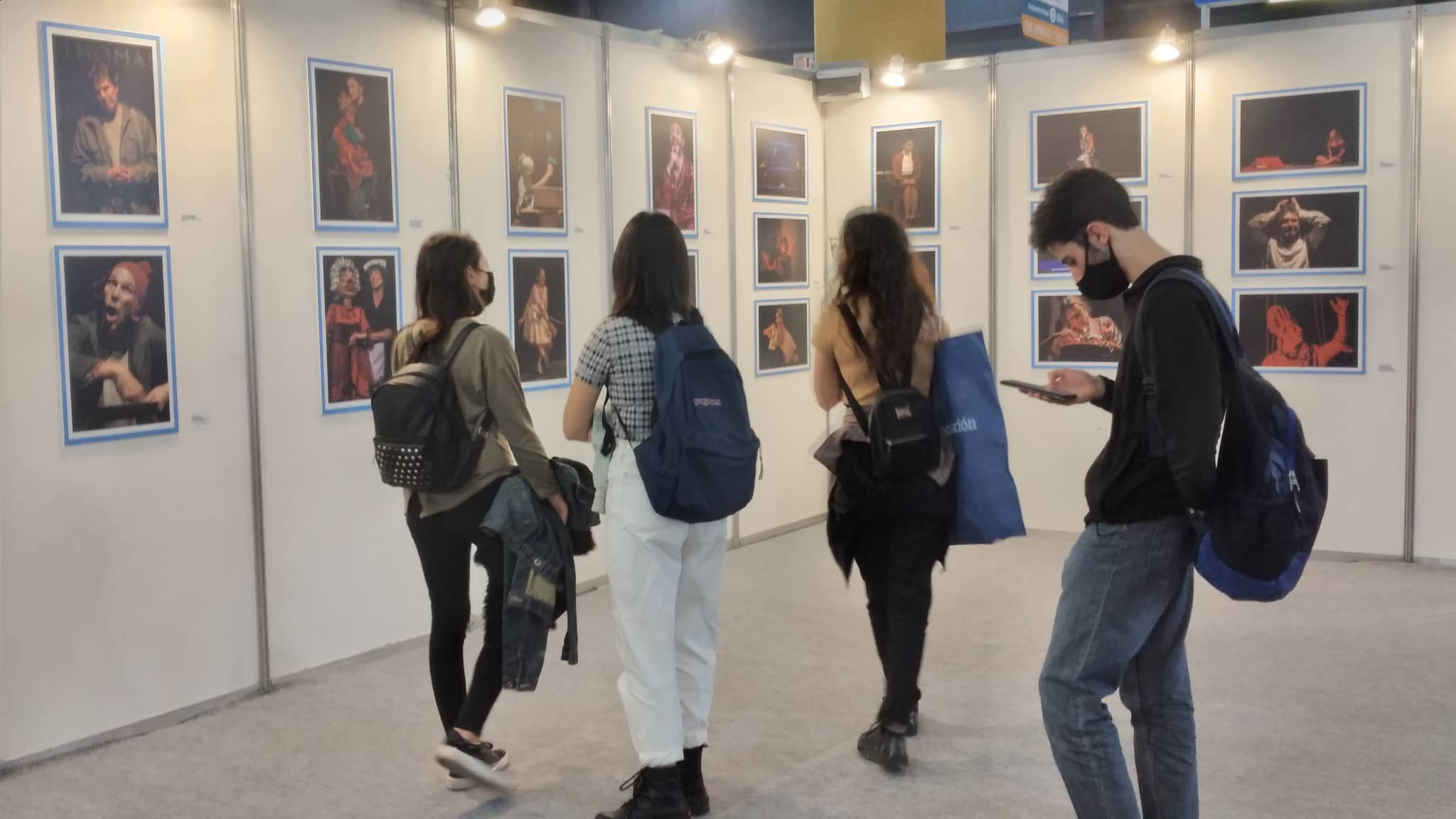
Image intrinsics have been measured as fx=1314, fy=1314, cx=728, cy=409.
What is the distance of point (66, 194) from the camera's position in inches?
Answer: 179

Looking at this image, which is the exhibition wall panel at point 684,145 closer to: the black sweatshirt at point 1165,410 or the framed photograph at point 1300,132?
the framed photograph at point 1300,132

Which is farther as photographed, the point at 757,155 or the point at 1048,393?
the point at 757,155

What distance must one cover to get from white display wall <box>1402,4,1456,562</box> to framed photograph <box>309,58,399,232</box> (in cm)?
548

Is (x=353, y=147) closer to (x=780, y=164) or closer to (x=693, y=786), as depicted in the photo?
(x=693, y=786)

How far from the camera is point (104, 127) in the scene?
4.66 m

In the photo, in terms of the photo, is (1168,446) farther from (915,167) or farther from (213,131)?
(915,167)

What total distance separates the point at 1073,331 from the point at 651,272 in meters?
4.98

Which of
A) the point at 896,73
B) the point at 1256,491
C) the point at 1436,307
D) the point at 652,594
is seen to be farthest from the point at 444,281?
the point at 1436,307

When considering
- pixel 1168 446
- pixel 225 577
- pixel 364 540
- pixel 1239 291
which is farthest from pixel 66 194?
pixel 1239 291

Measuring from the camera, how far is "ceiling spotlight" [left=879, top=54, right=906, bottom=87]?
8281 mm

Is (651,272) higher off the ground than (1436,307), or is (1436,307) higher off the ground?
(651,272)

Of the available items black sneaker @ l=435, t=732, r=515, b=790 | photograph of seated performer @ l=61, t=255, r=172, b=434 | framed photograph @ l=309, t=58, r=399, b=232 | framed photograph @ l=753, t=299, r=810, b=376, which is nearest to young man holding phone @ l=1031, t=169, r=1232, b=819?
black sneaker @ l=435, t=732, r=515, b=790

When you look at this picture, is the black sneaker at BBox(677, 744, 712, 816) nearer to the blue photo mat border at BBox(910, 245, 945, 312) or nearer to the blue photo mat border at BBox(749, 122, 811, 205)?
the blue photo mat border at BBox(749, 122, 811, 205)

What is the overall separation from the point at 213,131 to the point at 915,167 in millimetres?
4725
